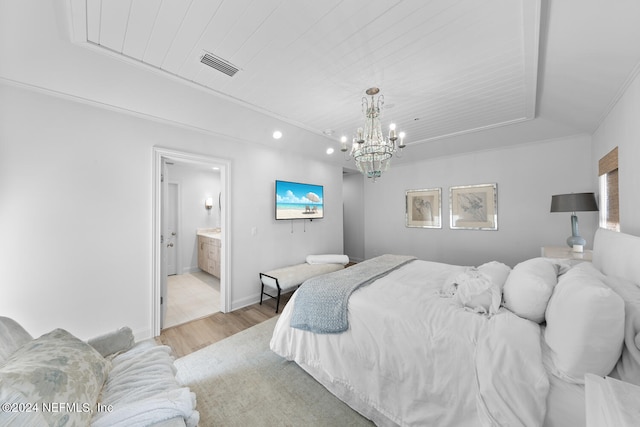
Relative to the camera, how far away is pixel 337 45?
1.76 metres

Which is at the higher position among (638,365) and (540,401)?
(638,365)

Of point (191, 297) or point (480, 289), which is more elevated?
point (480, 289)

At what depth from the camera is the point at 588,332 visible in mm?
1022

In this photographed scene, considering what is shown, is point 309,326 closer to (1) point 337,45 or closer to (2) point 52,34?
(1) point 337,45

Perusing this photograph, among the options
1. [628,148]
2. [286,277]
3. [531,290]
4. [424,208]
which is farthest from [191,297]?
[628,148]

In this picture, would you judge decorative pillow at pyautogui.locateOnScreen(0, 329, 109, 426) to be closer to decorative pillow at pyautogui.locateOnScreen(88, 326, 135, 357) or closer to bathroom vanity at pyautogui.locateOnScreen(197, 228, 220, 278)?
decorative pillow at pyautogui.locateOnScreen(88, 326, 135, 357)

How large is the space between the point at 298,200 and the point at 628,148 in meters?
3.80

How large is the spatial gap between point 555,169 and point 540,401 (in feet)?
13.0

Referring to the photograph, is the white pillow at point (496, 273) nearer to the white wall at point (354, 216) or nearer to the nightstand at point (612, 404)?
the nightstand at point (612, 404)

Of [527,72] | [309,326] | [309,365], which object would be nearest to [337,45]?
[527,72]

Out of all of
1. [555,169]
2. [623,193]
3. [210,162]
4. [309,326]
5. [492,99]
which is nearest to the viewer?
[309,326]

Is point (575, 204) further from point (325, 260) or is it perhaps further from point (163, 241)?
point (163, 241)

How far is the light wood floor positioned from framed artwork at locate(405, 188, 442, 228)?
3389 mm

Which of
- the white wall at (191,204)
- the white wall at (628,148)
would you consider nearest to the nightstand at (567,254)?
the white wall at (628,148)
